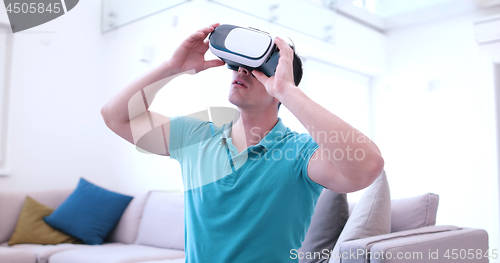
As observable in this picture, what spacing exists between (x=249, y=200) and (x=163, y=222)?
6.14 feet

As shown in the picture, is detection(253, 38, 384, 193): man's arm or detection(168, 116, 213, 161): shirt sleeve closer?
detection(253, 38, 384, 193): man's arm

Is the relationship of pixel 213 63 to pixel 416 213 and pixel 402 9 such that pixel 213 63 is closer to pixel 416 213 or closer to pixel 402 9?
pixel 416 213

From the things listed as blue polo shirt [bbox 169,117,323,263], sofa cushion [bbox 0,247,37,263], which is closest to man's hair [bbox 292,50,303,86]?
blue polo shirt [bbox 169,117,323,263]

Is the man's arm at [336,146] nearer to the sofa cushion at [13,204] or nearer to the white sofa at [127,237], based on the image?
the white sofa at [127,237]

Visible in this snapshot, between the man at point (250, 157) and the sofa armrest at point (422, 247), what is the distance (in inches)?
20.1

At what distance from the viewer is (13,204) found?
278cm

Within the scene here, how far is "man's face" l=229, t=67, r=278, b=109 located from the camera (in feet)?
3.45

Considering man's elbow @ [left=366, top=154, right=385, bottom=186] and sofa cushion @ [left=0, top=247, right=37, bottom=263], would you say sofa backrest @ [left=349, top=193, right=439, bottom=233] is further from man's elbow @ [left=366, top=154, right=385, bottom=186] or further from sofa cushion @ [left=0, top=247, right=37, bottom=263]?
sofa cushion @ [left=0, top=247, right=37, bottom=263]

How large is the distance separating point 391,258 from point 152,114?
93cm

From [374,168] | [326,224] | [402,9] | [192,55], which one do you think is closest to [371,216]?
[326,224]

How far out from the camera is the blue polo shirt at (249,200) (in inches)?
35.7

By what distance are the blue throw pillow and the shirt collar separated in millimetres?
2019

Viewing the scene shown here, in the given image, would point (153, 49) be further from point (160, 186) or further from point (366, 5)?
point (366, 5)

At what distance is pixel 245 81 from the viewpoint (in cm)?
105
